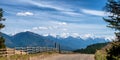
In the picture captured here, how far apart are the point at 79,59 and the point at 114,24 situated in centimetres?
2360

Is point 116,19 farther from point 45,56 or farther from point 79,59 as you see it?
point 45,56

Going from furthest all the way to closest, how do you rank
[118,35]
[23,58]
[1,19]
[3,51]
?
1. [1,19]
2. [23,58]
3. [3,51]
4. [118,35]

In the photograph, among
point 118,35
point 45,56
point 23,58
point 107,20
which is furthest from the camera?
point 45,56

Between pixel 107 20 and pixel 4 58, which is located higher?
pixel 107 20

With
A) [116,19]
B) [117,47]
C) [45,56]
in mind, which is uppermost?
[116,19]

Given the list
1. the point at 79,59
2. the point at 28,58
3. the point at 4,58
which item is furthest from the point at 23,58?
the point at 79,59

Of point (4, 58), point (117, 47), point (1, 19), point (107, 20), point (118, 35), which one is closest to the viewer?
point (117, 47)

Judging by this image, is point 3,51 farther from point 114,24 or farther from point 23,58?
point 114,24

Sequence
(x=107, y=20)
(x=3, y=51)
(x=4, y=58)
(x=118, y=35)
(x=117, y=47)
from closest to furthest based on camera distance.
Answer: (x=117, y=47)
(x=118, y=35)
(x=107, y=20)
(x=4, y=58)
(x=3, y=51)

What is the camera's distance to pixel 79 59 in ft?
226

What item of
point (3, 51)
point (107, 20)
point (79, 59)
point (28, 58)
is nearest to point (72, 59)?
point (79, 59)

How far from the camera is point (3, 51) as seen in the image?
2280 inches

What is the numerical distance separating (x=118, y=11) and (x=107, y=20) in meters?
5.06

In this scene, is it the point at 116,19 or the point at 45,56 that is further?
the point at 45,56
